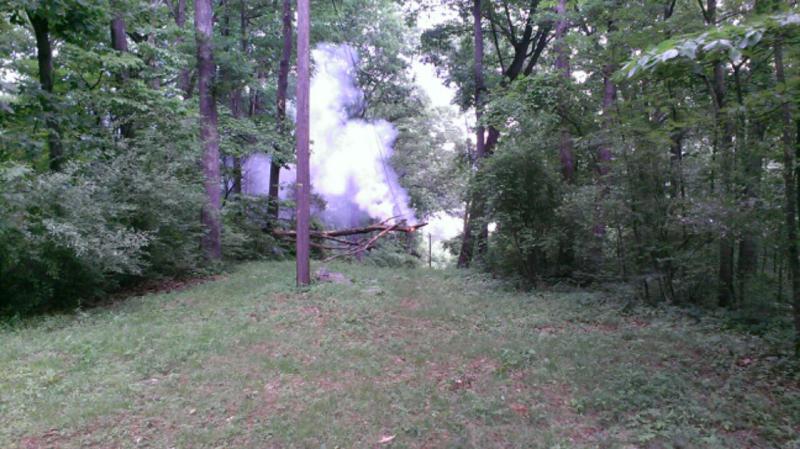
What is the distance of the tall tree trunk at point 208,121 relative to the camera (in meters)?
11.4

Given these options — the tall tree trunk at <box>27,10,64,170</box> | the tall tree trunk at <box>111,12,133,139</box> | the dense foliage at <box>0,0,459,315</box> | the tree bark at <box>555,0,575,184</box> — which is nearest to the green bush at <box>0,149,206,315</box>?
the dense foliage at <box>0,0,459,315</box>

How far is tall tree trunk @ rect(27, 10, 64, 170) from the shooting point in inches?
351

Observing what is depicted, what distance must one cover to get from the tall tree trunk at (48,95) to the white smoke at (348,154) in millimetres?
13771

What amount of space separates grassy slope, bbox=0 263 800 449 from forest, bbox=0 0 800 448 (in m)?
0.03

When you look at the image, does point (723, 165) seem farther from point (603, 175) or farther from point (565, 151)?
point (565, 151)

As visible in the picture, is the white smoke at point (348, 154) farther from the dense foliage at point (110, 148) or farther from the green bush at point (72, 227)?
the green bush at point (72, 227)

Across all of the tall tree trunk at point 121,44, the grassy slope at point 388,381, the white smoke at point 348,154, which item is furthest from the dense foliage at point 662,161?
the white smoke at point 348,154

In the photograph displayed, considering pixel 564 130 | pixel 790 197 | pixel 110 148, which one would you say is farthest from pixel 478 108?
pixel 790 197

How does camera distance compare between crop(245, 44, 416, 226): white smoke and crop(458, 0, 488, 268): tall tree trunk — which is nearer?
crop(458, 0, 488, 268): tall tree trunk

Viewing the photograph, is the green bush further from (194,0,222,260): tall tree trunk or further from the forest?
(194,0,222,260): tall tree trunk

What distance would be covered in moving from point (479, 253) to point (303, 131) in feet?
22.0

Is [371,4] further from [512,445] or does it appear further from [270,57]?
[512,445]

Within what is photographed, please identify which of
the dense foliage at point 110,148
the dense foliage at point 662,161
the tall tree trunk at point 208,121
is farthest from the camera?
the tall tree trunk at point 208,121

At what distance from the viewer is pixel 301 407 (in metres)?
4.16
